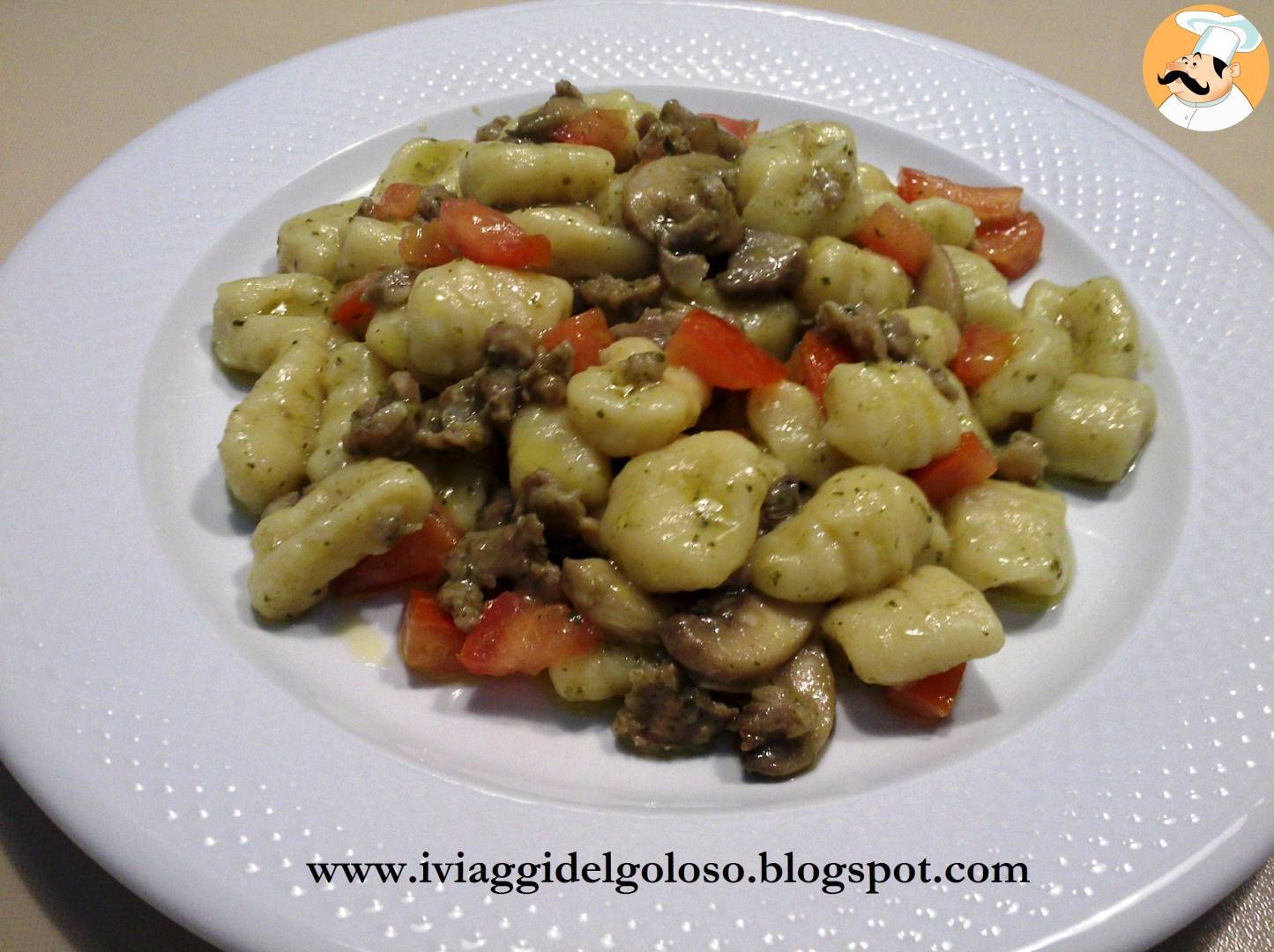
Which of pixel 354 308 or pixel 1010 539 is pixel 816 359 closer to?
pixel 1010 539

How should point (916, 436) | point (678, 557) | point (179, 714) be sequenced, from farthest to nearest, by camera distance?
point (916, 436) < point (678, 557) < point (179, 714)

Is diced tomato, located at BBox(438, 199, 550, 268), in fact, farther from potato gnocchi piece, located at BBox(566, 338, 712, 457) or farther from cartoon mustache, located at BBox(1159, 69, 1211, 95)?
cartoon mustache, located at BBox(1159, 69, 1211, 95)

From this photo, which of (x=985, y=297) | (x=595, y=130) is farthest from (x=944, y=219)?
(x=595, y=130)

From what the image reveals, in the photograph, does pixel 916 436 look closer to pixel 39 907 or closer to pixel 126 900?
pixel 126 900

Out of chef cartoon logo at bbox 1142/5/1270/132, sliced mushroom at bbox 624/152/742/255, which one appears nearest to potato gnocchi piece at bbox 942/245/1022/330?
sliced mushroom at bbox 624/152/742/255

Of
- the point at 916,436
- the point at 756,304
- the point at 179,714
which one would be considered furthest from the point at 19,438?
the point at 916,436
